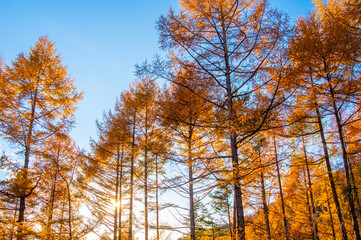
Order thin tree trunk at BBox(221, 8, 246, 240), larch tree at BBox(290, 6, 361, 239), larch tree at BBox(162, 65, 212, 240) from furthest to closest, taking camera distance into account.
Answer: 1. larch tree at BBox(162, 65, 212, 240)
2. larch tree at BBox(290, 6, 361, 239)
3. thin tree trunk at BBox(221, 8, 246, 240)

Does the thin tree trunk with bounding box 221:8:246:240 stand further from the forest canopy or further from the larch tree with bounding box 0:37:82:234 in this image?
the larch tree with bounding box 0:37:82:234

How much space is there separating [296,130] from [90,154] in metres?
10.3

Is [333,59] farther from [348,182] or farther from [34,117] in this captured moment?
[34,117]

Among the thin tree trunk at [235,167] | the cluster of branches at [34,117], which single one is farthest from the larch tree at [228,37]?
the cluster of branches at [34,117]

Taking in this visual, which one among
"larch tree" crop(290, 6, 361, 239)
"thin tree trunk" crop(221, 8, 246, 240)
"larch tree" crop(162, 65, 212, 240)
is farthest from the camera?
"larch tree" crop(162, 65, 212, 240)

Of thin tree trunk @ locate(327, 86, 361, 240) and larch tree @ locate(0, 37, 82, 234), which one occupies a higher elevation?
larch tree @ locate(0, 37, 82, 234)

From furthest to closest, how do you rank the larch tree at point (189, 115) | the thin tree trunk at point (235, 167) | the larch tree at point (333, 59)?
the larch tree at point (189, 115) → the larch tree at point (333, 59) → the thin tree trunk at point (235, 167)

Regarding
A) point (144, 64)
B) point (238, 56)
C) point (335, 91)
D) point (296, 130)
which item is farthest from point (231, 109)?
point (296, 130)

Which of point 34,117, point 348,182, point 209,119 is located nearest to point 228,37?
point 209,119

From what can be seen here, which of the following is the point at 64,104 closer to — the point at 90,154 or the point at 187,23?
the point at 90,154

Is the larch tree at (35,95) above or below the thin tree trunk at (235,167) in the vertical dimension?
above

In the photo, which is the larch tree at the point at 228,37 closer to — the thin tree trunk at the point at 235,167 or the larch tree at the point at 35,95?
the thin tree trunk at the point at 235,167

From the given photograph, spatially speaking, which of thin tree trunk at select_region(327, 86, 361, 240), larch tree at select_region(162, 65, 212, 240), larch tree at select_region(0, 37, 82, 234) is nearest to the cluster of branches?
larch tree at select_region(0, 37, 82, 234)

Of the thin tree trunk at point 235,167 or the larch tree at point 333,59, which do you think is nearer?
the thin tree trunk at point 235,167
